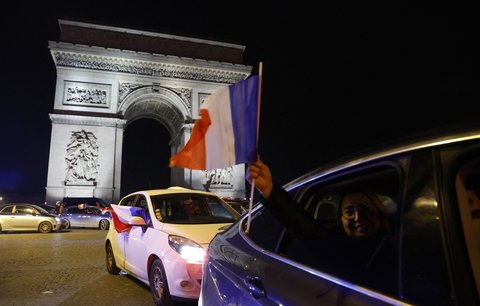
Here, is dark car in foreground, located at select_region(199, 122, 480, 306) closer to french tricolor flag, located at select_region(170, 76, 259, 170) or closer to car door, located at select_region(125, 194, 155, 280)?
french tricolor flag, located at select_region(170, 76, 259, 170)

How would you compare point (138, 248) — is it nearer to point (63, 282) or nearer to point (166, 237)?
point (166, 237)

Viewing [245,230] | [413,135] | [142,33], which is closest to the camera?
[413,135]

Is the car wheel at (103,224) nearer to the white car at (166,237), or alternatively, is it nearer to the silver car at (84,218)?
the silver car at (84,218)

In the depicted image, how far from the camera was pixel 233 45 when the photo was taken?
31.0m

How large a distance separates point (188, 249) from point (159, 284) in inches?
24.7

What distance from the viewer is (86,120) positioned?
26344mm

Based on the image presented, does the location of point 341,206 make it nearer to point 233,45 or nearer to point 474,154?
point 474,154

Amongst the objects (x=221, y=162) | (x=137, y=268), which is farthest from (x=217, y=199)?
(x=221, y=162)

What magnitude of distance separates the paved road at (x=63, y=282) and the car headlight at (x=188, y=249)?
70 centimetres

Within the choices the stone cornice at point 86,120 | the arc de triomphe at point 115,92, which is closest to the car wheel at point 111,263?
the arc de triomphe at point 115,92

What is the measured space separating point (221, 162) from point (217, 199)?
4383 mm


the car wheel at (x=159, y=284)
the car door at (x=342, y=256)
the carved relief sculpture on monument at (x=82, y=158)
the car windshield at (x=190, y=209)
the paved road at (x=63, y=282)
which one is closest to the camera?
the car door at (x=342, y=256)

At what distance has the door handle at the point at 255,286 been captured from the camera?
1784mm

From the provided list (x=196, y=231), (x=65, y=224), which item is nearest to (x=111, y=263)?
(x=196, y=231)
